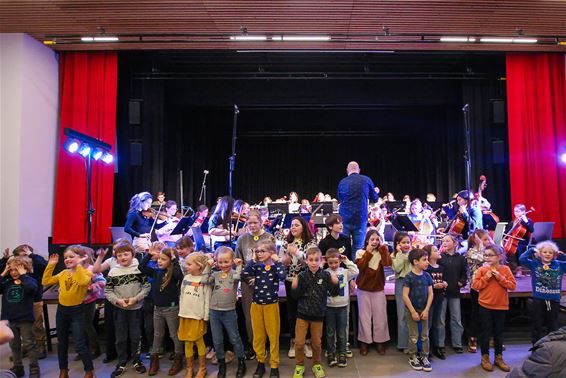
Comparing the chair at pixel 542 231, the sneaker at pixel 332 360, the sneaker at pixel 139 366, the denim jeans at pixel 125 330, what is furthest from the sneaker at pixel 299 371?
the chair at pixel 542 231

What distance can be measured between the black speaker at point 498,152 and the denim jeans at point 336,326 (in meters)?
8.29

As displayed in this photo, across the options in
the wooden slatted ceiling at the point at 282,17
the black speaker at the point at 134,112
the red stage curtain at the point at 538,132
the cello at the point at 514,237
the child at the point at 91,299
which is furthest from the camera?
the black speaker at the point at 134,112

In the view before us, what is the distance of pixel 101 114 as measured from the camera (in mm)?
9484

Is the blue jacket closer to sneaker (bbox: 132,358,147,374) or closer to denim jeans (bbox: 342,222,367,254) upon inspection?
denim jeans (bbox: 342,222,367,254)

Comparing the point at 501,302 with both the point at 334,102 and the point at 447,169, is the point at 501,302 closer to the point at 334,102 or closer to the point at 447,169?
the point at 334,102

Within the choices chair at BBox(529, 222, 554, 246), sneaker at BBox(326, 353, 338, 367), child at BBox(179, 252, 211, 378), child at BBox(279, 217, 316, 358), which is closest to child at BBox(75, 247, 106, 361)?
child at BBox(179, 252, 211, 378)

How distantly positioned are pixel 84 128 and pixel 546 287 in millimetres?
9528

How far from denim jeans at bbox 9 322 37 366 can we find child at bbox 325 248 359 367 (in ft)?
10.2

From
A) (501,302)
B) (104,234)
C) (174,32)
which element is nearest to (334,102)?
(174,32)

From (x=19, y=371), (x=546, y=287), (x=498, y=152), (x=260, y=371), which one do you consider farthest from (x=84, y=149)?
(x=498, y=152)

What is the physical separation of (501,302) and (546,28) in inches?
284

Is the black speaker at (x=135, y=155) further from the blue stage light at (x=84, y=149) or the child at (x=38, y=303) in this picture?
the child at (x=38, y=303)

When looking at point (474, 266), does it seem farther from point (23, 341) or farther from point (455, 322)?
point (23, 341)

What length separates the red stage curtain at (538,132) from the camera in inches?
376
